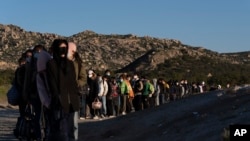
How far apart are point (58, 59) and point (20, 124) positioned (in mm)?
3702

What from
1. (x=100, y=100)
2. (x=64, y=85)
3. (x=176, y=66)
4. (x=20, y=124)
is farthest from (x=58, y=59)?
(x=176, y=66)

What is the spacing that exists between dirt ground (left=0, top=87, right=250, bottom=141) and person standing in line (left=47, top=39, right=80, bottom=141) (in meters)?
2.48

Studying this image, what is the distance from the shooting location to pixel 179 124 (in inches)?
535

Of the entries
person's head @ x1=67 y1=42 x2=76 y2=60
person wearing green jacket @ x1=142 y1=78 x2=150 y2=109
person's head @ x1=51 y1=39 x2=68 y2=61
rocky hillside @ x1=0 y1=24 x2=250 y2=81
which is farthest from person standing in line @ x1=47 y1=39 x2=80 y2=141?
rocky hillside @ x1=0 y1=24 x2=250 y2=81

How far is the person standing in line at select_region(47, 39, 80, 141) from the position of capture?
928 centimetres

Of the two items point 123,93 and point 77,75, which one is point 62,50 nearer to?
point 77,75

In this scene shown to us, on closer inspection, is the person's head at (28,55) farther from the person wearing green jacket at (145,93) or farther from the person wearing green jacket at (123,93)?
the person wearing green jacket at (145,93)

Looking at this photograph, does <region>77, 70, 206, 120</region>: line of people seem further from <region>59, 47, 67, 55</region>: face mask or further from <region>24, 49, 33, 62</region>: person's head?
<region>59, 47, 67, 55</region>: face mask

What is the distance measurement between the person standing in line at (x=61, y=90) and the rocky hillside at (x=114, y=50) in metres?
73.8

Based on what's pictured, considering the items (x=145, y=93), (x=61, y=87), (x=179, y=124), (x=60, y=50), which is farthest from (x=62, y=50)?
(x=145, y=93)

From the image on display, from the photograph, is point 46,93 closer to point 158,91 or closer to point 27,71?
point 27,71

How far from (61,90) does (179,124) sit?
16.0ft

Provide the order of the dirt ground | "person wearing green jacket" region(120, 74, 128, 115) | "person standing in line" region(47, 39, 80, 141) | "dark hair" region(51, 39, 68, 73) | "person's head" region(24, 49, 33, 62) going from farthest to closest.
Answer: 1. "person wearing green jacket" region(120, 74, 128, 115)
2. "person's head" region(24, 49, 33, 62)
3. the dirt ground
4. "dark hair" region(51, 39, 68, 73)
5. "person standing in line" region(47, 39, 80, 141)

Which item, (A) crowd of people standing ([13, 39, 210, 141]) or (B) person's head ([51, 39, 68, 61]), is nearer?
(A) crowd of people standing ([13, 39, 210, 141])
